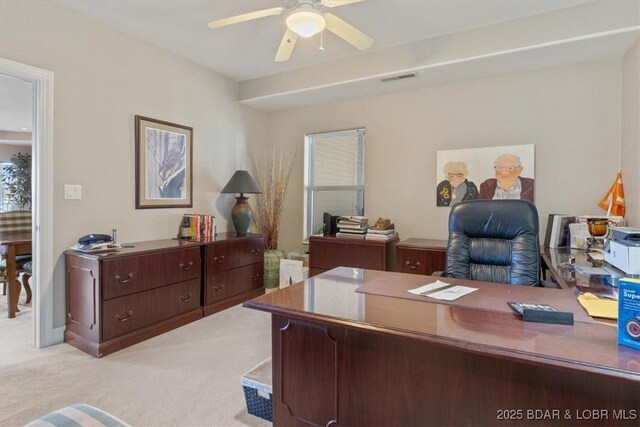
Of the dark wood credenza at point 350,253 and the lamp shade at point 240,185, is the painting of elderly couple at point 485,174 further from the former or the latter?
the lamp shade at point 240,185

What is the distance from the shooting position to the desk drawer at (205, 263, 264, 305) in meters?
3.49

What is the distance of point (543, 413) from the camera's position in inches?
44.0

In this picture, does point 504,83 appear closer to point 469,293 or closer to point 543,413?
point 469,293

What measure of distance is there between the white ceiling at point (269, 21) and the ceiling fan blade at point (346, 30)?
396 millimetres

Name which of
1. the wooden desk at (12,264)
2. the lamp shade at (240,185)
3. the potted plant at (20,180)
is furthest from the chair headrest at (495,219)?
the potted plant at (20,180)

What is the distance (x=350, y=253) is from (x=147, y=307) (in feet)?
6.59

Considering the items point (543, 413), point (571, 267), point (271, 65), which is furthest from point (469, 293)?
point (271, 65)

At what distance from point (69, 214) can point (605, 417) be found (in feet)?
11.4

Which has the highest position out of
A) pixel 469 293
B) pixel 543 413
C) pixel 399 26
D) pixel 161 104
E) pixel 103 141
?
pixel 399 26

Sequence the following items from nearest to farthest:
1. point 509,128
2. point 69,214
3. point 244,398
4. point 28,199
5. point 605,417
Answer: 1. point 605,417
2. point 244,398
3. point 69,214
4. point 509,128
5. point 28,199

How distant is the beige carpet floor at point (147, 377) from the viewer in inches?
74.1

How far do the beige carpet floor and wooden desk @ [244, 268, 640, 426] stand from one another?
24.3 inches

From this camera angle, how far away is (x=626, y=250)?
5.40ft

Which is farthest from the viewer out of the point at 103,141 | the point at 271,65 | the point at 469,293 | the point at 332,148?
the point at 332,148
